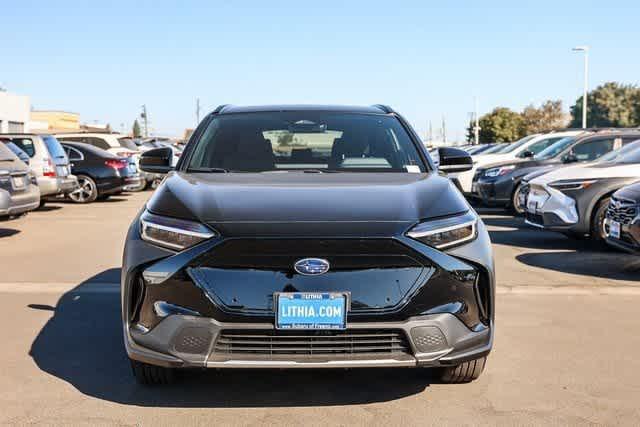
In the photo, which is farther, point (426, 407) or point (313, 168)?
point (313, 168)

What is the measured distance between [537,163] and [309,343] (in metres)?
12.4

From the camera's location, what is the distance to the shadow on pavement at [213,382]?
432cm

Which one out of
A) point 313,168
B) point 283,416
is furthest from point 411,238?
point 313,168

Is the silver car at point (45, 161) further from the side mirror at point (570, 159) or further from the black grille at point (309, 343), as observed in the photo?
the black grille at point (309, 343)

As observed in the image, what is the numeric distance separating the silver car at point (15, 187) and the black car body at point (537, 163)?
778cm

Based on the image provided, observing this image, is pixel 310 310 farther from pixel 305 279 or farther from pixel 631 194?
pixel 631 194

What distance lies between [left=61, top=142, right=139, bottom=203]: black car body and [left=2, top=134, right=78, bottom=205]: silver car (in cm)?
279

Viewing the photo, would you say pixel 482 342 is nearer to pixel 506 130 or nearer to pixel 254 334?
pixel 254 334

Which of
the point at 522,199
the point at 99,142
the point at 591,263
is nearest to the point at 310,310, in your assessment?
the point at 591,263

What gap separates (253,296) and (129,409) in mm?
963

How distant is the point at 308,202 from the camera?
4.18 m

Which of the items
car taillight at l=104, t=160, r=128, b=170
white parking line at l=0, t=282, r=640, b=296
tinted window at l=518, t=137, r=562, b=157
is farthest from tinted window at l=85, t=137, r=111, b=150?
white parking line at l=0, t=282, r=640, b=296

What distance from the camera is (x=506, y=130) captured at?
8719 cm

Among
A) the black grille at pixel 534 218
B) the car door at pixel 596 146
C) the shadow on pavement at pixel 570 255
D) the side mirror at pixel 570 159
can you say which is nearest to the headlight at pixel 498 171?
the car door at pixel 596 146
